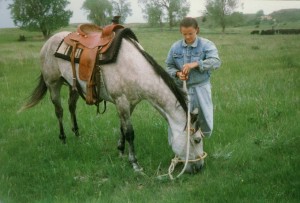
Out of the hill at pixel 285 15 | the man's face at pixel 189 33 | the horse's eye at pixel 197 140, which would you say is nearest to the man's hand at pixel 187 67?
the man's face at pixel 189 33

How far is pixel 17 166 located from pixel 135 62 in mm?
2185

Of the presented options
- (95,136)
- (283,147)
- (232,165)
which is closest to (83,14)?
(95,136)

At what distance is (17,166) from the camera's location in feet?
16.8

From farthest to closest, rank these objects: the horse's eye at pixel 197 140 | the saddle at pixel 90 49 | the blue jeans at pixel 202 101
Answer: the saddle at pixel 90 49
the blue jeans at pixel 202 101
the horse's eye at pixel 197 140

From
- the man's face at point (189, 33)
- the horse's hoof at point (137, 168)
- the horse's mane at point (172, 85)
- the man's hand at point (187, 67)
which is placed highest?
the man's face at point (189, 33)

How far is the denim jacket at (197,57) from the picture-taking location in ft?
14.4

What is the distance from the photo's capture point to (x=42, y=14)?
5.43 metres

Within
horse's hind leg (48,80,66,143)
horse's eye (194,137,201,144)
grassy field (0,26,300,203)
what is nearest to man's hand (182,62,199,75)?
horse's eye (194,137,201,144)

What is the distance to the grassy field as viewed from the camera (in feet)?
13.2

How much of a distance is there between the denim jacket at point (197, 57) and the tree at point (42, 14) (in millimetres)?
1626

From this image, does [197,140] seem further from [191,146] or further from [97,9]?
[97,9]

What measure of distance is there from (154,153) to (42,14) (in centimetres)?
254

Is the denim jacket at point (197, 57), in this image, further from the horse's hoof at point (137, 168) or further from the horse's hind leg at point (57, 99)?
the horse's hind leg at point (57, 99)

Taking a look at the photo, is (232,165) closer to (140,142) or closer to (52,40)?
(140,142)
